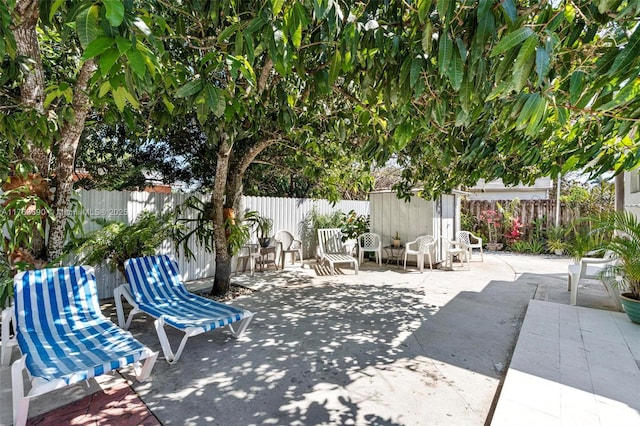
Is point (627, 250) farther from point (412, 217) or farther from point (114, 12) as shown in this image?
point (114, 12)

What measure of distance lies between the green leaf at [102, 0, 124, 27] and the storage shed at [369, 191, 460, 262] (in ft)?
25.0

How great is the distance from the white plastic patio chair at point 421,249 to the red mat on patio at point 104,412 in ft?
21.0

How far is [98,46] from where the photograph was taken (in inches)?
41.6

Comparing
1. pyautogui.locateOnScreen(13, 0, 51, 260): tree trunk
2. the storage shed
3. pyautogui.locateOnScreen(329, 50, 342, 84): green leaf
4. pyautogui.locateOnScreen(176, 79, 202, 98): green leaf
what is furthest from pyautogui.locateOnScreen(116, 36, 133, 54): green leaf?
the storage shed

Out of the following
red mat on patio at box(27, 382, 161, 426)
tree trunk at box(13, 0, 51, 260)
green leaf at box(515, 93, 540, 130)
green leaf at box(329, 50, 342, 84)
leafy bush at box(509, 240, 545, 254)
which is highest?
tree trunk at box(13, 0, 51, 260)

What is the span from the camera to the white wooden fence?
514cm

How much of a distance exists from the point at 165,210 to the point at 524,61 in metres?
6.21

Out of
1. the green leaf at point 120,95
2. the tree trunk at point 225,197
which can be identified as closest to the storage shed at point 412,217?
the tree trunk at point 225,197

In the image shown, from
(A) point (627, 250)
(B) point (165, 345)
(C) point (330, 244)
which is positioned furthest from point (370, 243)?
(B) point (165, 345)

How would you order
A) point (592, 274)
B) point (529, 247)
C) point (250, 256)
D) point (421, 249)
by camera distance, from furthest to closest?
1. point (529, 247)
2. point (421, 249)
3. point (250, 256)
4. point (592, 274)

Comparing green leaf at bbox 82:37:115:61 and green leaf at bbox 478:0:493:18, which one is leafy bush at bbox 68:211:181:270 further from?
green leaf at bbox 478:0:493:18

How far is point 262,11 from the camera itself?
5.74 feet

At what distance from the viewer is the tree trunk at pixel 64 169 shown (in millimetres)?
3033

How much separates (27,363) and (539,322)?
530cm
